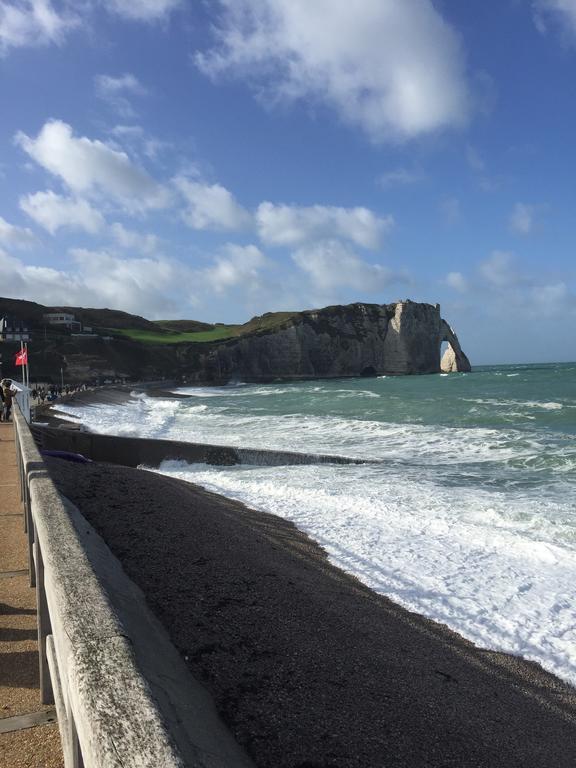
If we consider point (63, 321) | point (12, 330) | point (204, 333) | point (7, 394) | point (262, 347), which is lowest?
point (7, 394)

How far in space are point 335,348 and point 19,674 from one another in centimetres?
10399

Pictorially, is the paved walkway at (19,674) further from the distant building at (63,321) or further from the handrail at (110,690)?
the distant building at (63,321)

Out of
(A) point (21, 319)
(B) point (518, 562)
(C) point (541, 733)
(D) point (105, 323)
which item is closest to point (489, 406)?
(B) point (518, 562)

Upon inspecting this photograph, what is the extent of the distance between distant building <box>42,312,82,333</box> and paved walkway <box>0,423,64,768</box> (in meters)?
105

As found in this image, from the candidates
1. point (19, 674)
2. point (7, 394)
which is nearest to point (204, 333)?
point (7, 394)

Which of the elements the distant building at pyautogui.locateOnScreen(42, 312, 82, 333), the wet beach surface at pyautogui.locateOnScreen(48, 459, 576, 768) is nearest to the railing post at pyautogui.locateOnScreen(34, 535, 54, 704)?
the wet beach surface at pyautogui.locateOnScreen(48, 459, 576, 768)

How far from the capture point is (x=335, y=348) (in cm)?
10625

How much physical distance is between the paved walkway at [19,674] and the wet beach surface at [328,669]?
862 millimetres

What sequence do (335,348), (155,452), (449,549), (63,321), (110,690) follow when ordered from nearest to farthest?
(110,690)
(449,549)
(155,452)
(63,321)
(335,348)

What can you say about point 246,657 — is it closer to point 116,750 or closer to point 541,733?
point 541,733

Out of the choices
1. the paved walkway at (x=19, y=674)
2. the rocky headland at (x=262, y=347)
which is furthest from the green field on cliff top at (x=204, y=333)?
the paved walkway at (x=19, y=674)

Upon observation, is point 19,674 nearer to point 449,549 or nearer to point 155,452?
point 449,549

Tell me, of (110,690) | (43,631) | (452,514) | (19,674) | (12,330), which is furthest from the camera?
(12,330)

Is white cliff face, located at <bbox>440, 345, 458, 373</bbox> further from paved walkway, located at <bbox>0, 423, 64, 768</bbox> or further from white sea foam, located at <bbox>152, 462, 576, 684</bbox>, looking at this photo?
paved walkway, located at <bbox>0, 423, 64, 768</bbox>
